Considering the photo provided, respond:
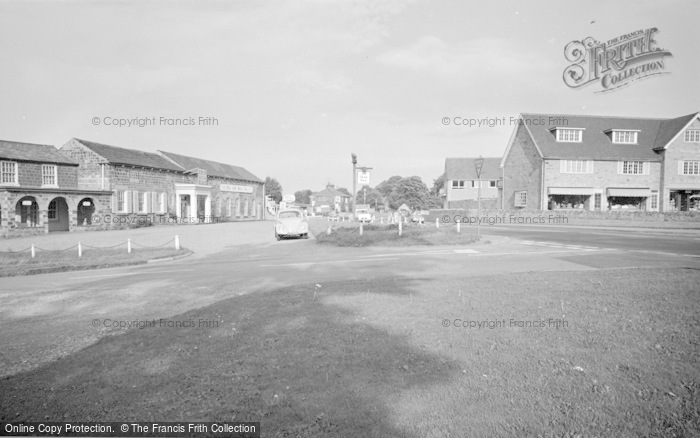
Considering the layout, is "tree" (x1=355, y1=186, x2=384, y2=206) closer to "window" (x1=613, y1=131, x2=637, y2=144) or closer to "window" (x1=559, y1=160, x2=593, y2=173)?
"window" (x1=613, y1=131, x2=637, y2=144)

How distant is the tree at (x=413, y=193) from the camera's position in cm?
9554

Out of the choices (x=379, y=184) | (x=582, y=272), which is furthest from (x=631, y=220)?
(x=379, y=184)

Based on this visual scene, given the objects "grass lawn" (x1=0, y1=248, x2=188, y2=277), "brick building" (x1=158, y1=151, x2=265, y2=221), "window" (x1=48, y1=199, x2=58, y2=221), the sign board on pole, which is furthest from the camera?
"brick building" (x1=158, y1=151, x2=265, y2=221)

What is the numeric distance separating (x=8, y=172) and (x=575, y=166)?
170 feet

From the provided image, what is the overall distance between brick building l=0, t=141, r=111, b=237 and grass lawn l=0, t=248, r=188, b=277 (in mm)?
13163

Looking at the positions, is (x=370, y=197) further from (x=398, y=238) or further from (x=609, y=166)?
(x=398, y=238)

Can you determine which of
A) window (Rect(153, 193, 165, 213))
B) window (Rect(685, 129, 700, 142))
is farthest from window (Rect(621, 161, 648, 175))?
window (Rect(153, 193, 165, 213))

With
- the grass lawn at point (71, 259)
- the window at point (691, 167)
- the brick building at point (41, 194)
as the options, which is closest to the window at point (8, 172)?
the brick building at point (41, 194)

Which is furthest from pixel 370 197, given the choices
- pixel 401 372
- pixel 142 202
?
pixel 401 372

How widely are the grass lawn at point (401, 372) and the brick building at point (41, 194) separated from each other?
3199cm

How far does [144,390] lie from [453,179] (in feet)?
224

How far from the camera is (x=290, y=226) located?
90.3 ft

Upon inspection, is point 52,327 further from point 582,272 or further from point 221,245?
point 221,245

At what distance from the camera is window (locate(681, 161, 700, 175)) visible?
4319 centimetres
